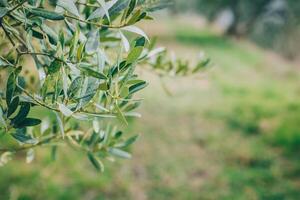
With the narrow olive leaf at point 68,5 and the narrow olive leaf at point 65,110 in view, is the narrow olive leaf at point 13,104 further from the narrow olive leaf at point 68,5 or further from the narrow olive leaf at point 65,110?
the narrow olive leaf at point 68,5

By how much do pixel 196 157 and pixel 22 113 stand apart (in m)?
6.32

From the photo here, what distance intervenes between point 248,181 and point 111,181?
6.02ft

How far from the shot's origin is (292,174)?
6844 millimetres

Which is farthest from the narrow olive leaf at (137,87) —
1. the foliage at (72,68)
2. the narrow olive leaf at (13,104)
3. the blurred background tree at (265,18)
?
the blurred background tree at (265,18)

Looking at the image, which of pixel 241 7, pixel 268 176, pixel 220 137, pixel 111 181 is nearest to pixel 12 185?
pixel 111 181

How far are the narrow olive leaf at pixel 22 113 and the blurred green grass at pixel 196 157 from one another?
6.28 feet

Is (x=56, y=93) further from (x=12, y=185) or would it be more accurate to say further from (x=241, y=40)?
(x=241, y=40)

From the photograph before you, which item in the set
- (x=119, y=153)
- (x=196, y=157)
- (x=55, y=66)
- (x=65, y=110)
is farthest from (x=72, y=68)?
(x=196, y=157)

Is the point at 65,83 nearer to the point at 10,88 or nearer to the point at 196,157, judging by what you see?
the point at 10,88

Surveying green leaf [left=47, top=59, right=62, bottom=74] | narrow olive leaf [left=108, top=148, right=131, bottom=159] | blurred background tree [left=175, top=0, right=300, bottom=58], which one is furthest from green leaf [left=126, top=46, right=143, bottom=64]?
blurred background tree [left=175, top=0, right=300, bottom=58]

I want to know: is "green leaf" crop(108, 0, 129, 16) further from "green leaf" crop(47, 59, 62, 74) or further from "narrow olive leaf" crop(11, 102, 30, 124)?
"narrow olive leaf" crop(11, 102, 30, 124)

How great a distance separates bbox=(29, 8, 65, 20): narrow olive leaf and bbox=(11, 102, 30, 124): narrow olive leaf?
27 centimetres

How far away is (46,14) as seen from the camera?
4.87ft

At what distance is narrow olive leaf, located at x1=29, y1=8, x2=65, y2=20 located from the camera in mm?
1464
